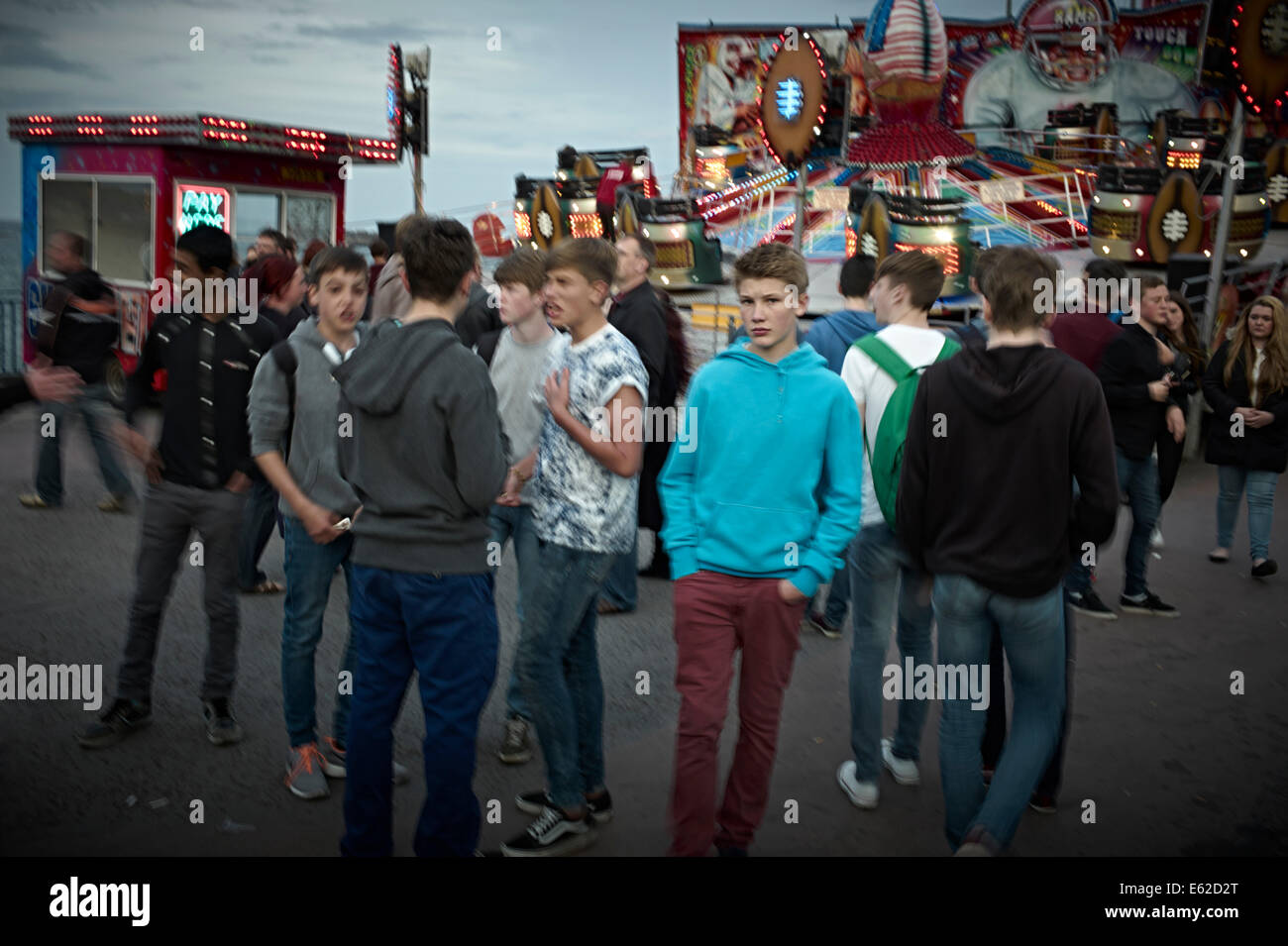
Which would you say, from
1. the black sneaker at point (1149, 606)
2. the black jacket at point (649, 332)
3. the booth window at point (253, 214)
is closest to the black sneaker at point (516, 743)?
the black jacket at point (649, 332)

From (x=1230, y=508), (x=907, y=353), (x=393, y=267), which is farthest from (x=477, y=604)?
(x=1230, y=508)

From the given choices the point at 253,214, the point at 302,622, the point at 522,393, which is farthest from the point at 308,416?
the point at 253,214

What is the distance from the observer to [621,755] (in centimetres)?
456

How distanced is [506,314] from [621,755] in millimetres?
1875

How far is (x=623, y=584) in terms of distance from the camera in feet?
21.1

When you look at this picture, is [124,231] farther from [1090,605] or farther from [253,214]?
[1090,605]

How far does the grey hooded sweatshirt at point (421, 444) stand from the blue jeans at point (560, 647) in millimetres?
489

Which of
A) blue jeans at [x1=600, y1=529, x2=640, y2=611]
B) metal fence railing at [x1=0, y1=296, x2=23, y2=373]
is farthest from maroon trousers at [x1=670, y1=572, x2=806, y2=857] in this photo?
metal fence railing at [x1=0, y1=296, x2=23, y2=373]

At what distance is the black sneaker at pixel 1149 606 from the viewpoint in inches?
264

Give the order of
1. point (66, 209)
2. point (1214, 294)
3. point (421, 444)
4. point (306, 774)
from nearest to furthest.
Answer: point (421, 444) < point (306, 774) < point (1214, 294) < point (66, 209)

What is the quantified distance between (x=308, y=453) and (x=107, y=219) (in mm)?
9334

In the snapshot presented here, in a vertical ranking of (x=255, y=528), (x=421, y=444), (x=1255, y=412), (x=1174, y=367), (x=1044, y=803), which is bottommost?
(x=1044, y=803)

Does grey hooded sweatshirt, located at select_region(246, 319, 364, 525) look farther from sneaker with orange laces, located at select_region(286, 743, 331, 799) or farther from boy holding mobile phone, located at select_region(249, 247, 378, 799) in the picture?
sneaker with orange laces, located at select_region(286, 743, 331, 799)

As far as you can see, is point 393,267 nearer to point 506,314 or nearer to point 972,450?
point 506,314
